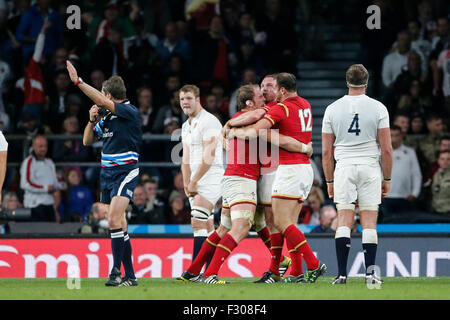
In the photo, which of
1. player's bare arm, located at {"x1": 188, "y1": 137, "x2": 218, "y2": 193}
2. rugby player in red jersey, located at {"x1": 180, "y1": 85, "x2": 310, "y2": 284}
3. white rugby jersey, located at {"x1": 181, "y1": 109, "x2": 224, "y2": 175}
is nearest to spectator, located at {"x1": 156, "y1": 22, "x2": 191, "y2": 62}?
white rugby jersey, located at {"x1": 181, "y1": 109, "x2": 224, "y2": 175}

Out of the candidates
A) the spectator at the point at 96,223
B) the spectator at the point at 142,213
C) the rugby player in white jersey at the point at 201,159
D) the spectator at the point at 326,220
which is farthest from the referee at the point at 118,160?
the spectator at the point at 142,213

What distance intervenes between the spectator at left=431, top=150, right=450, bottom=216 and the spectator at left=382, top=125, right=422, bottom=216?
32cm

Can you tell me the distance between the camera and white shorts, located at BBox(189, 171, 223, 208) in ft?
37.0

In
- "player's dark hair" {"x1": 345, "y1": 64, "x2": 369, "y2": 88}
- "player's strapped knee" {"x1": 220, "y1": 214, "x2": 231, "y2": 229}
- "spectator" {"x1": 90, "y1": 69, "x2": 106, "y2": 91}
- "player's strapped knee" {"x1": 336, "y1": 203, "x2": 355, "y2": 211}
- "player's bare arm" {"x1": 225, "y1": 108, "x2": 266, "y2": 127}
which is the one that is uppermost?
"spectator" {"x1": 90, "y1": 69, "x2": 106, "y2": 91}

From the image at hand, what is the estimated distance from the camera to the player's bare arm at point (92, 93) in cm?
951

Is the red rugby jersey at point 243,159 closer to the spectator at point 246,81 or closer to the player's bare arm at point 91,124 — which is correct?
the player's bare arm at point 91,124

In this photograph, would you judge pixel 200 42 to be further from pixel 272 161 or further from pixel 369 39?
pixel 272 161

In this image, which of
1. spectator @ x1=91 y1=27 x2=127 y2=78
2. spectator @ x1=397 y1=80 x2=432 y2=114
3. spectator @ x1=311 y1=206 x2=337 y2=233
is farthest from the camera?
spectator @ x1=91 y1=27 x2=127 y2=78

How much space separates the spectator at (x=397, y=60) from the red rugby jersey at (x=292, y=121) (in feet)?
24.5

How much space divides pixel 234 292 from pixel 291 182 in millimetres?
1544

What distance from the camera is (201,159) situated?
11.4m

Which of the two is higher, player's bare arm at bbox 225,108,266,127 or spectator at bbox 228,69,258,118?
spectator at bbox 228,69,258,118

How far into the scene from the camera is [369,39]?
18.0 m

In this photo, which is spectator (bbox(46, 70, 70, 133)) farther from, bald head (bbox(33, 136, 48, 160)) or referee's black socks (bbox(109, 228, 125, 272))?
referee's black socks (bbox(109, 228, 125, 272))
